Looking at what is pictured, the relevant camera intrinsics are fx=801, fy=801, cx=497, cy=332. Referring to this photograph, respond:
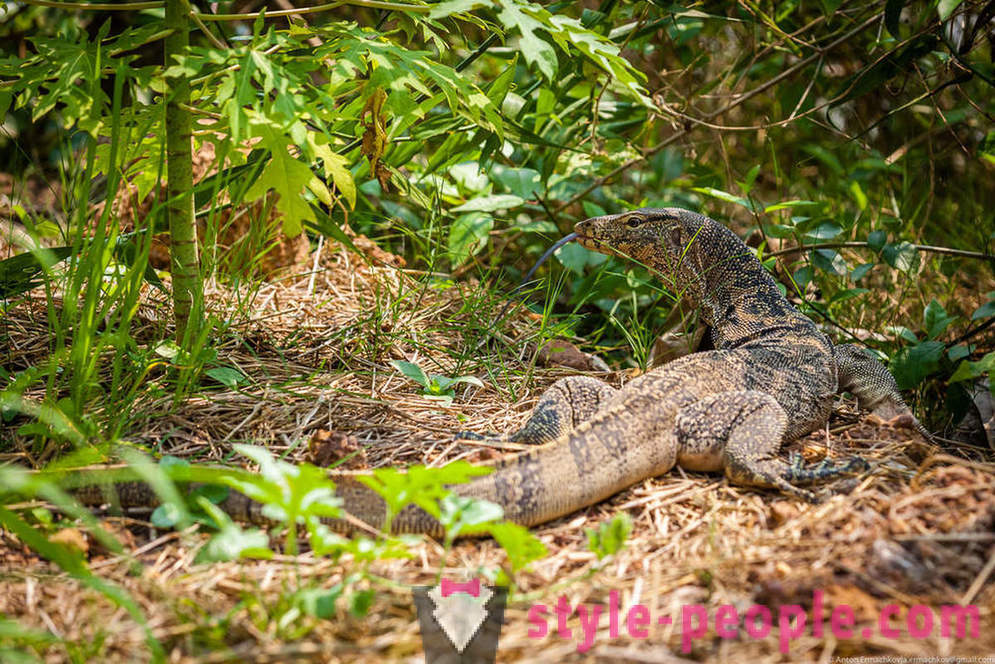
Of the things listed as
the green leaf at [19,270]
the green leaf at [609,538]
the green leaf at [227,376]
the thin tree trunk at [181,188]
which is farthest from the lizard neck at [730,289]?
the green leaf at [19,270]

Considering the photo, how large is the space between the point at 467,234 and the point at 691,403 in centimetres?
224

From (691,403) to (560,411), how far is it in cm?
59

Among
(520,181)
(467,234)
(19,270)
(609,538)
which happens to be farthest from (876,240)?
(19,270)

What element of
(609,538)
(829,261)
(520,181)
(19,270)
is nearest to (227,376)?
(19,270)

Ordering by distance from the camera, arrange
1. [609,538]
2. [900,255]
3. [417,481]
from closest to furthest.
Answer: [417,481]
[609,538]
[900,255]

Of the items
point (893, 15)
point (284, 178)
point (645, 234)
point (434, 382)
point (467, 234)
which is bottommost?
point (434, 382)

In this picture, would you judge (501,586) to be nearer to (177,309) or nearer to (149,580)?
(149,580)

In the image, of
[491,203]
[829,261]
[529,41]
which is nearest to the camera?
[529,41]

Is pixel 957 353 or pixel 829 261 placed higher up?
pixel 829 261

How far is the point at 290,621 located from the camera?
2189mm

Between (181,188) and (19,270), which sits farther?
(19,270)

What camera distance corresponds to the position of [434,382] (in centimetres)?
403

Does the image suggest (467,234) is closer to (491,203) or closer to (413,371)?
(491,203)

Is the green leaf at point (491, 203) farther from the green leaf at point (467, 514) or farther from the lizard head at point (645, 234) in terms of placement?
the green leaf at point (467, 514)
